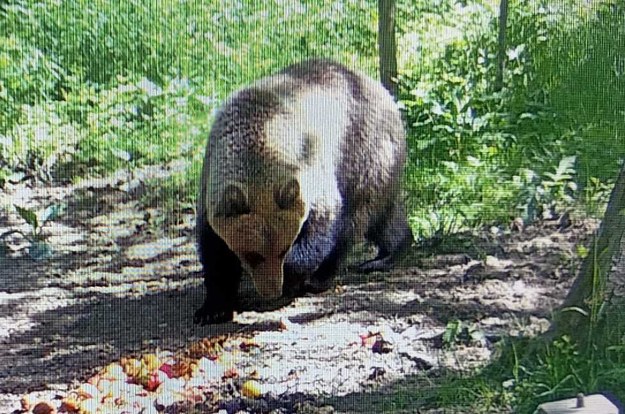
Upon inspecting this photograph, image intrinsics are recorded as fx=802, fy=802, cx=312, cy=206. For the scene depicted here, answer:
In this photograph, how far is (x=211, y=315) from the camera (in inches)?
55.8

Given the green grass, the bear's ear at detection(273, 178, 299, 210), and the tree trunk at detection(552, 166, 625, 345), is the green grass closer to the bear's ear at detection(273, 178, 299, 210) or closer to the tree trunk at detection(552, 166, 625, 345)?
the tree trunk at detection(552, 166, 625, 345)

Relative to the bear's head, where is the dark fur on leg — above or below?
below

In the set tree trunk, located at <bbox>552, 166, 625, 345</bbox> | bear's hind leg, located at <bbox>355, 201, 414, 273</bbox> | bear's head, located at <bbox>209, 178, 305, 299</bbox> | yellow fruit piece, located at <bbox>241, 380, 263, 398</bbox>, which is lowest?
yellow fruit piece, located at <bbox>241, 380, 263, 398</bbox>

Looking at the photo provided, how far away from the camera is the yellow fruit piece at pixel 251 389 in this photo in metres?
1.42

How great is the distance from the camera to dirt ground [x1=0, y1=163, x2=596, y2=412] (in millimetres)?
1375

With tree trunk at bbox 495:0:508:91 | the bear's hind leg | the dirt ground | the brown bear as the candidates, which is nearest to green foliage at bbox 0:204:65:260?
the dirt ground

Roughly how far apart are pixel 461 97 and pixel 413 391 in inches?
21.6

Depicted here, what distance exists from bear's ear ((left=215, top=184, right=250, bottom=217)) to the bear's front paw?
16 centimetres

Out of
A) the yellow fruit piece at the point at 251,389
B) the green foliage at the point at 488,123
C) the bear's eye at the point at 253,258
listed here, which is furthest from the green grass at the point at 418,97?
the yellow fruit piece at the point at 251,389

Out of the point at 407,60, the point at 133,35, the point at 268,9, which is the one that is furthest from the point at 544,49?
the point at 133,35

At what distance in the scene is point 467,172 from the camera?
150 centimetres

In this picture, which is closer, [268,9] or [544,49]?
[268,9]

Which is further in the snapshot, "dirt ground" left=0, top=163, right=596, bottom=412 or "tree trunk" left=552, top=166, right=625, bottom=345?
"tree trunk" left=552, top=166, right=625, bottom=345

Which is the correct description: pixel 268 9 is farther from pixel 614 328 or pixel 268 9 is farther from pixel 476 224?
pixel 614 328
